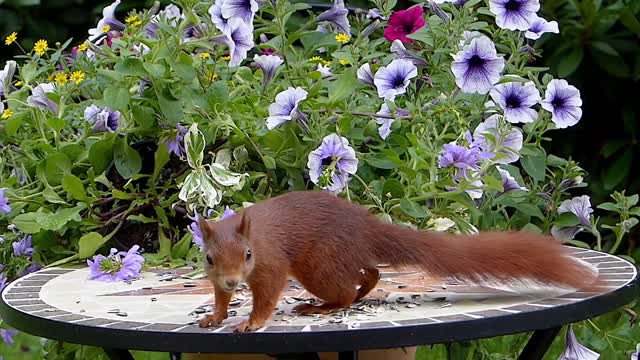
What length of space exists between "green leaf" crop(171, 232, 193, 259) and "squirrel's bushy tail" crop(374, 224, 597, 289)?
49 centimetres

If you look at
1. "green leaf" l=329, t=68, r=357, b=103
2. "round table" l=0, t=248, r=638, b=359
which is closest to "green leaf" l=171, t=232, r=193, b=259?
"round table" l=0, t=248, r=638, b=359

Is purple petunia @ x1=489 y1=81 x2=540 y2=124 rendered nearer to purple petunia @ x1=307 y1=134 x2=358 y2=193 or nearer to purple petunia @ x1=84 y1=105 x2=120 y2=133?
purple petunia @ x1=307 y1=134 x2=358 y2=193

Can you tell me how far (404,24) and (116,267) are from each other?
83 centimetres

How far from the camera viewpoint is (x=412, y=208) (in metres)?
1.87

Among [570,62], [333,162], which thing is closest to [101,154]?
[333,162]

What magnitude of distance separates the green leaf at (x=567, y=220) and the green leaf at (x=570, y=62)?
1709mm

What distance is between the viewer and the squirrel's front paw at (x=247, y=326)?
4.50 ft

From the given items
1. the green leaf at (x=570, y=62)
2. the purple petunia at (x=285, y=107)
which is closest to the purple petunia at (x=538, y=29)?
the purple petunia at (x=285, y=107)

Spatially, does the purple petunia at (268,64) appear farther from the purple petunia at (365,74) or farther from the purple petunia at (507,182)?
the purple petunia at (507,182)

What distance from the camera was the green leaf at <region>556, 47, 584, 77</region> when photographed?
3.85 meters

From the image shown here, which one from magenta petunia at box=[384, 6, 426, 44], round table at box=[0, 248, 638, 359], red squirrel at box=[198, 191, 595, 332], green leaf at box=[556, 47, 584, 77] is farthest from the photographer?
green leaf at box=[556, 47, 584, 77]

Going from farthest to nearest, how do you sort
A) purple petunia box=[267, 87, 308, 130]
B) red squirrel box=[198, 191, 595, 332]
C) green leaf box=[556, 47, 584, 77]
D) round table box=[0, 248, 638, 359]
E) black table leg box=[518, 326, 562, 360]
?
1. green leaf box=[556, 47, 584, 77]
2. purple petunia box=[267, 87, 308, 130]
3. black table leg box=[518, 326, 562, 360]
4. red squirrel box=[198, 191, 595, 332]
5. round table box=[0, 248, 638, 359]

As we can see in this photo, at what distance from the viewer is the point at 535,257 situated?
152cm

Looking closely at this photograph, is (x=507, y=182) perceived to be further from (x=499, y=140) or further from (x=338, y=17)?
(x=338, y=17)
